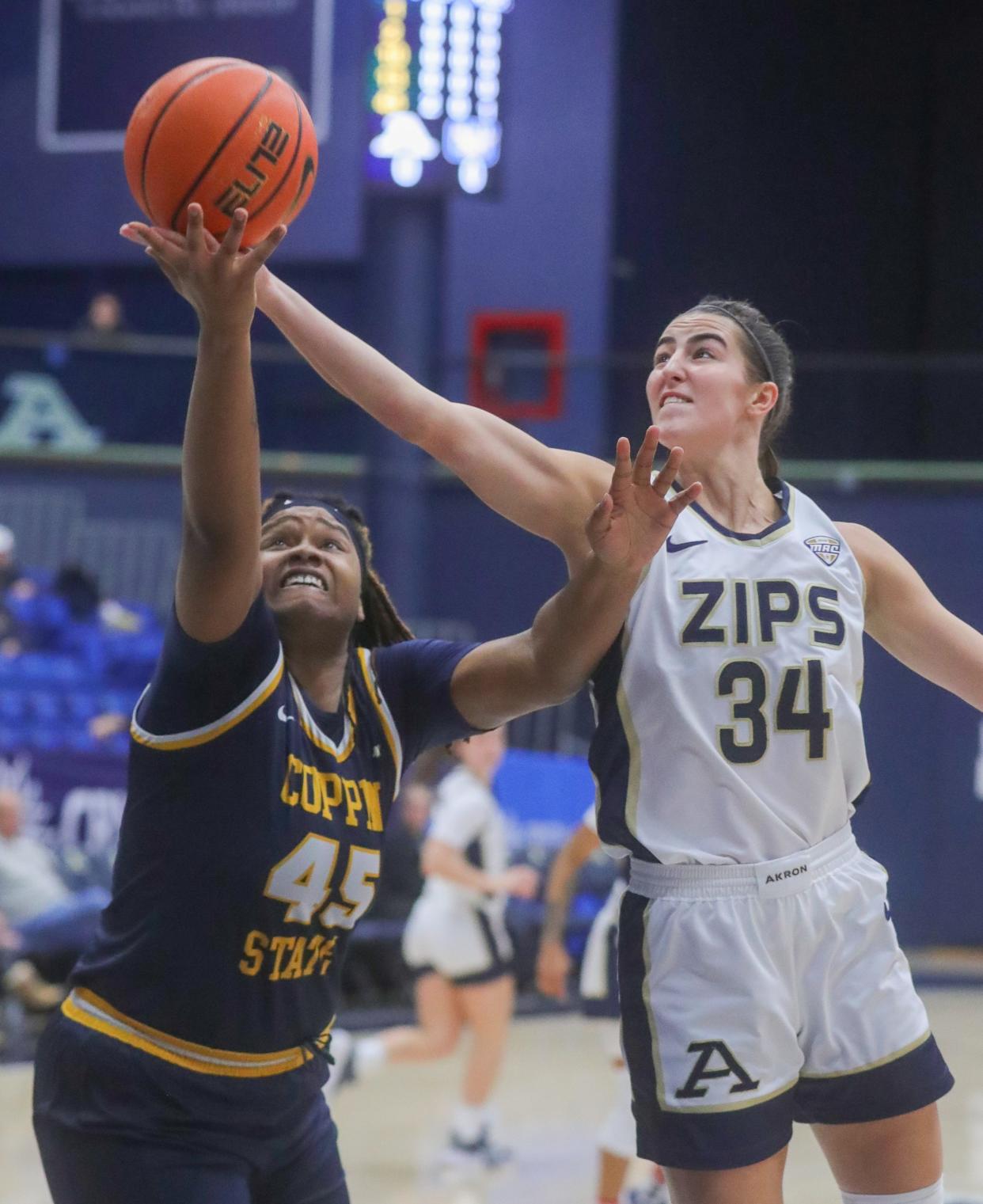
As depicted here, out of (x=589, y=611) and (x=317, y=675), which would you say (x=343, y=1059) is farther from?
(x=589, y=611)

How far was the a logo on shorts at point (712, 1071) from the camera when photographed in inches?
99.2

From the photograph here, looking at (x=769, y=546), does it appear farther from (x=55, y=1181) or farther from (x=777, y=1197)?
(x=55, y=1181)

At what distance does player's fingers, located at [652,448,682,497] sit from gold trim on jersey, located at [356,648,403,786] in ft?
1.87

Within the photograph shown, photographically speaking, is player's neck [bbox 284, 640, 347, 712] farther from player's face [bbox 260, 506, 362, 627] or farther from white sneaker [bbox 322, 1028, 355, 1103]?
white sneaker [bbox 322, 1028, 355, 1103]

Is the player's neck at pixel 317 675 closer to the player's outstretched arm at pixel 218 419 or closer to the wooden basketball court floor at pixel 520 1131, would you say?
the player's outstretched arm at pixel 218 419

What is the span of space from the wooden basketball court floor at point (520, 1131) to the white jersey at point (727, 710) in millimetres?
3224

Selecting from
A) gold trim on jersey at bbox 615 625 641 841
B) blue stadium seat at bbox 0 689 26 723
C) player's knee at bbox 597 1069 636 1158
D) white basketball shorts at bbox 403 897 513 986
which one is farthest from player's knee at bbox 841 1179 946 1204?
blue stadium seat at bbox 0 689 26 723

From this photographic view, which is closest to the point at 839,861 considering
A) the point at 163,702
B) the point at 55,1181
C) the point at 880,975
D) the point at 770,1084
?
the point at 880,975

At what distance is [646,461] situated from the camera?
2.46 m

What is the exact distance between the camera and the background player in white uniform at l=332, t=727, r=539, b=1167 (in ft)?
20.5

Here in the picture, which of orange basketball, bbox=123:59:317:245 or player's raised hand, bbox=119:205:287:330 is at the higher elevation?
orange basketball, bbox=123:59:317:245

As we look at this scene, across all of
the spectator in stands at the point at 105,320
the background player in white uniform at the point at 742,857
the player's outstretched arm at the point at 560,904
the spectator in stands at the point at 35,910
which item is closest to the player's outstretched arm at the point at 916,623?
the background player in white uniform at the point at 742,857

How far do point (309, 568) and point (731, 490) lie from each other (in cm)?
78

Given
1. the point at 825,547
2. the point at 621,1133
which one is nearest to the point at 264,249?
the point at 825,547
